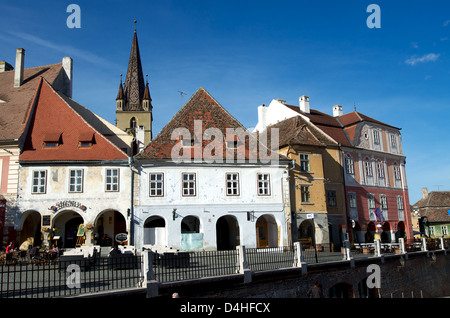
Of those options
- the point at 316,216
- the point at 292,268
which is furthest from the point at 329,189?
the point at 292,268

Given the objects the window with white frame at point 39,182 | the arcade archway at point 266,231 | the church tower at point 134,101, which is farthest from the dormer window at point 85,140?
the church tower at point 134,101

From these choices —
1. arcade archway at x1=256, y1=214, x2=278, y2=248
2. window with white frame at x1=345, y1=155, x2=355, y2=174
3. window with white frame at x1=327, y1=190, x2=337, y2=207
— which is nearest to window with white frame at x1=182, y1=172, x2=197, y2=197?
arcade archway at x1=256, y1=214, x2=278, y2=248

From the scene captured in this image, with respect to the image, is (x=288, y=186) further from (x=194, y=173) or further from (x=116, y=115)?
(x=116, y=115)

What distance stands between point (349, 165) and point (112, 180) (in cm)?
1983

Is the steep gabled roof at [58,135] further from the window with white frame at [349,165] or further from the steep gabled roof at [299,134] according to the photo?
the window with white frame at [349,165]

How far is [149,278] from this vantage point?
12.7 metres

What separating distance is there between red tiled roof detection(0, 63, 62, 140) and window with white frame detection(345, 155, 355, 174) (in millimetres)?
24581

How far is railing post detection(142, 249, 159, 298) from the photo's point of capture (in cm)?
1259

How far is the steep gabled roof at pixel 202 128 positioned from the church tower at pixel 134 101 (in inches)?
1474

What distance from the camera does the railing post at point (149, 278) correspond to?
12.6 metres

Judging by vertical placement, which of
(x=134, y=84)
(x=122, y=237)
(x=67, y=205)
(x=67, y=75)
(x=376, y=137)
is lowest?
(x=122, y=237)

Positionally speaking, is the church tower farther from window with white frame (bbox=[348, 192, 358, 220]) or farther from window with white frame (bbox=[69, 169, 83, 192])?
window with white frame (bbox=[69, 169, 83, 192])

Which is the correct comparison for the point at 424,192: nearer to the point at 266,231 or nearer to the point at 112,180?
the point at 266,231

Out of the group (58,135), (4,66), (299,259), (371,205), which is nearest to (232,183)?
(299,259)
